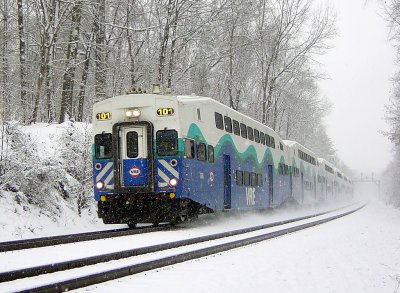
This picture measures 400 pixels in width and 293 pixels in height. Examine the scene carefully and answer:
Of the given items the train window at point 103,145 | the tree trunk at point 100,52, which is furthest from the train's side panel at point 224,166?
the tree trunk at point 100,52

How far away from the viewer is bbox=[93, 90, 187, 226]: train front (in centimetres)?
1360

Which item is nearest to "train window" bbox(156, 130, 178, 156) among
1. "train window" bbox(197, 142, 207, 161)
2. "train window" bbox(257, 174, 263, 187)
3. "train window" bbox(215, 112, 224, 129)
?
"train window" bbox(197, 142, 207, 161)

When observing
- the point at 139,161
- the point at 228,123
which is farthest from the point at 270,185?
the point at 139,161

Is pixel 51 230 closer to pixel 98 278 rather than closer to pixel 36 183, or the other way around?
pixel 36 183

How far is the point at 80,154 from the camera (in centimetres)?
1672

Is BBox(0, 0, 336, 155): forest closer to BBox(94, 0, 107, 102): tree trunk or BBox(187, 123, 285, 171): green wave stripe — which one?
BBox(94, 0, 107, 102): tree trunk

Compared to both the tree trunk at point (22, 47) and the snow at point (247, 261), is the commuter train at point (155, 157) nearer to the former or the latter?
the snow at point (247, 261)

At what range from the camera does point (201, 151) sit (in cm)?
1495

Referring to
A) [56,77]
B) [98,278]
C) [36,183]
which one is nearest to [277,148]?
[36,183]

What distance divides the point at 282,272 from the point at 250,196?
39.7ft

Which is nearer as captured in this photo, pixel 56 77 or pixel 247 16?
pixel 247 16

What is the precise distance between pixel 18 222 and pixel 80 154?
412cm

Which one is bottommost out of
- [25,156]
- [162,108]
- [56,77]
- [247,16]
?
[25,156]

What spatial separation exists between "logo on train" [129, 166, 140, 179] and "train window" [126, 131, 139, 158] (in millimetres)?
351
